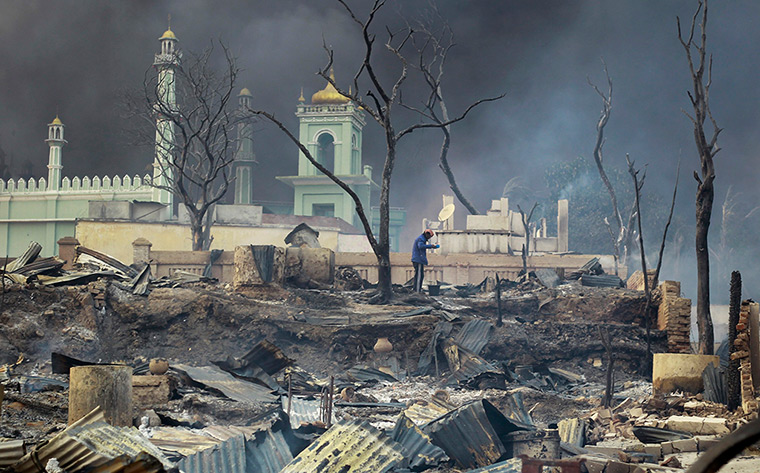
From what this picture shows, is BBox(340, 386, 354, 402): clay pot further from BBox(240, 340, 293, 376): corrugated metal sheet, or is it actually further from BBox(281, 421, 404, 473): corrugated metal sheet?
BBox(281, 421, 404, 473): corrugated metal sheet

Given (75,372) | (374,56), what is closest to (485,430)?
(75,372)

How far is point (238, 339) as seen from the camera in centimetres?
1580

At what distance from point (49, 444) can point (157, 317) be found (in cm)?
1107

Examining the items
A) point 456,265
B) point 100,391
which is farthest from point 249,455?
point 456,265

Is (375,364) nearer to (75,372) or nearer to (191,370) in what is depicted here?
(191,370)

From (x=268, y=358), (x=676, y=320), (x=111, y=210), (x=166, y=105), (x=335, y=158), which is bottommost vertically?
(x=268, y=358)

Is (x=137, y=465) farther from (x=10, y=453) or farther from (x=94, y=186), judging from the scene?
→ (x=94, y=186)

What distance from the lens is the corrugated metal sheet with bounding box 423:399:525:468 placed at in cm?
896

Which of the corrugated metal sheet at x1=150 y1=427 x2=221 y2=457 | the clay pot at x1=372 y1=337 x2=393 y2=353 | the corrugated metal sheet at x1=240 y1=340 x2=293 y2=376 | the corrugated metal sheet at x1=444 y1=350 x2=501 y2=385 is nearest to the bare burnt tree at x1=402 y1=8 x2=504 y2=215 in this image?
the clay pot at x1=372 y1=337 x2=393 y2=353

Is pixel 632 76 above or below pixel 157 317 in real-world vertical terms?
above

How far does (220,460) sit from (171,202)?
40933mm

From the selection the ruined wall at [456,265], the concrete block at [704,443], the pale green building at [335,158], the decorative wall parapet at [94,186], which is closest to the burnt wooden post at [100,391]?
the concrete block at [704,443]

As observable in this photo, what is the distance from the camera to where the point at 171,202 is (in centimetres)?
4716

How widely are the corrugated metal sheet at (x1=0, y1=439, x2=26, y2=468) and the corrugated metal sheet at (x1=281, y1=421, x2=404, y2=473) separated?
3175 mm
